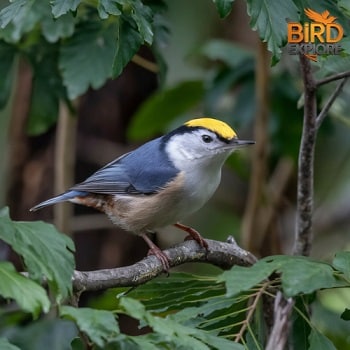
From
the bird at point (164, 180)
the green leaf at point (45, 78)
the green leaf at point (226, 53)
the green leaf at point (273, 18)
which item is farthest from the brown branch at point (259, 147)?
the green leaf at point (273, 18)

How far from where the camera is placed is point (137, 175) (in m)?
3.90

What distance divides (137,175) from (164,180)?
17cm

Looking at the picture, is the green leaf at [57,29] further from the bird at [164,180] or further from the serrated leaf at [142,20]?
the serrated leaf at [142,20]

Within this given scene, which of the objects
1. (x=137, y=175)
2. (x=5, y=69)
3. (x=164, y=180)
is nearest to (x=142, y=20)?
(x=164, y=180)

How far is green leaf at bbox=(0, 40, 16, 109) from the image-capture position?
13.1 feet

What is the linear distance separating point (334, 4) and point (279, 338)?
1043 millimetres

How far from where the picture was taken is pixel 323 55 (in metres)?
2.84

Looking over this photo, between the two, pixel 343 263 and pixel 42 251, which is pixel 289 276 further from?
pixel 42 251

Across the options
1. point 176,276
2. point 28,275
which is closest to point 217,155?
point 176,276

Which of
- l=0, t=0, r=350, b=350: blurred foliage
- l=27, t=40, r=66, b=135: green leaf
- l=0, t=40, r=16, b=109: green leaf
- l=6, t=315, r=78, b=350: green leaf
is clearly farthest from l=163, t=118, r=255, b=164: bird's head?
l=6, t=315, r=78, b=350: green leaf

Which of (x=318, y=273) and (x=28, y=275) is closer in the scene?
(x=28, y=275)

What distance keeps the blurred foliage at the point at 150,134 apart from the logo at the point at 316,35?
0.10 feet

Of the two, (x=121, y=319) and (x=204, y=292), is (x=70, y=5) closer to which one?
(x=204, y=292)

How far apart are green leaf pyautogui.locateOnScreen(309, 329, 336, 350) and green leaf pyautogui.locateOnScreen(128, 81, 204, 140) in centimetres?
280
